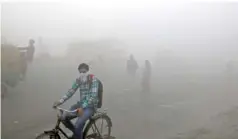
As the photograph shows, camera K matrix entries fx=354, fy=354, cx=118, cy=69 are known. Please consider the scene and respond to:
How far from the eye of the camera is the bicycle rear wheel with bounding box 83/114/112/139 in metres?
2.49

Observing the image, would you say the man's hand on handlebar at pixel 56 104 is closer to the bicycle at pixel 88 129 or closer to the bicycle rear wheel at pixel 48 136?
the bicycle at pixel 88 129

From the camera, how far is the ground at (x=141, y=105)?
2.48 metres

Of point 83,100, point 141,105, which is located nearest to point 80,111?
point 83,100

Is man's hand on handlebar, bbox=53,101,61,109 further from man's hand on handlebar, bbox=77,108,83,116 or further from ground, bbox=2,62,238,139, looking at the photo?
man's hand on handlebar, bbox=77,108,83,116

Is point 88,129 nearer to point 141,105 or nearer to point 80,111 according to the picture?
point 80,111

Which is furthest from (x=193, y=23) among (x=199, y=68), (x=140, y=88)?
(x=140, y=88)

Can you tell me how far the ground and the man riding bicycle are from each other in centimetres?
5

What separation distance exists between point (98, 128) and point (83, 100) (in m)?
0.23

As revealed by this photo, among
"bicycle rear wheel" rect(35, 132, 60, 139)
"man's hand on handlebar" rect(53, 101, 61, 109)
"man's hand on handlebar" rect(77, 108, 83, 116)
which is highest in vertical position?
"man's hand on handlebar" rect(53, 101, 61, 109)

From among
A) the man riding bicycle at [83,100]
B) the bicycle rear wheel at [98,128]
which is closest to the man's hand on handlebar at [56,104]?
the man riding bicycle at [83,100]

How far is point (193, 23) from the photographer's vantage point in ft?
8.30

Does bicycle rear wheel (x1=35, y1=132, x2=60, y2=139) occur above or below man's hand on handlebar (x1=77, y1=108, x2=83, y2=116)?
below

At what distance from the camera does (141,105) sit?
8.29ft

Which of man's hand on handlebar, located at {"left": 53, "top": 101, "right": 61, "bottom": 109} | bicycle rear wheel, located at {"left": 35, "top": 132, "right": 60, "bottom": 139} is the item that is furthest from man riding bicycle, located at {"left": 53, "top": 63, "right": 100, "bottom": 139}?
bicycle rear wheel, located at {"left": 35, "top": 132, "right": 60, "bottom": 139}
